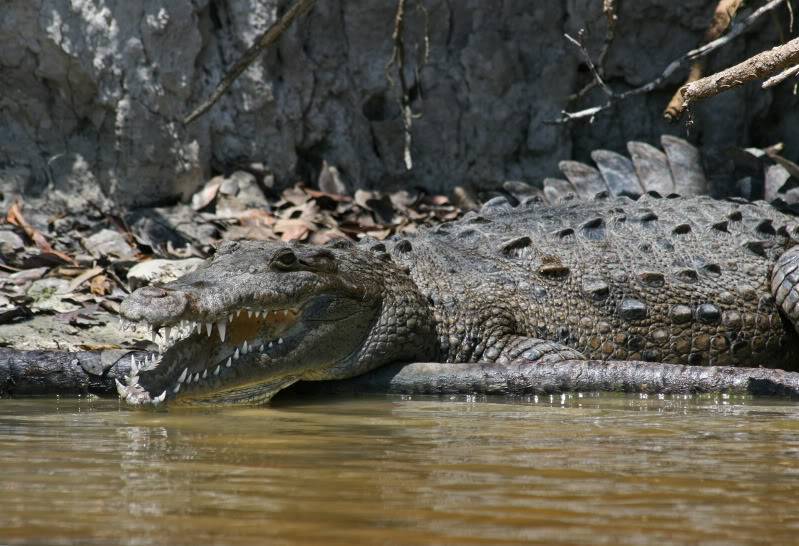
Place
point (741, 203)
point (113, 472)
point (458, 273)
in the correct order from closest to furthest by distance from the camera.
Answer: point (113, 472) → point (458, 273) → point (741, 203)

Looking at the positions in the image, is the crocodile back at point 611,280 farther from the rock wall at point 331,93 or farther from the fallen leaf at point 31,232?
the fallen leaf at point 31,232

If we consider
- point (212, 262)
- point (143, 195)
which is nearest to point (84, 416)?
point (212, 262)

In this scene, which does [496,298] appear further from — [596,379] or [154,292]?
[154,292]

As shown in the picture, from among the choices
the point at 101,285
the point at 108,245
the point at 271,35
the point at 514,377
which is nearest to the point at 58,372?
the point at 101,285

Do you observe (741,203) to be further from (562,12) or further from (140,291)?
(140,291)

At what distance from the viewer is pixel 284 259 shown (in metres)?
5.55

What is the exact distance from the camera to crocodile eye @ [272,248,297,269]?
18.1 feet

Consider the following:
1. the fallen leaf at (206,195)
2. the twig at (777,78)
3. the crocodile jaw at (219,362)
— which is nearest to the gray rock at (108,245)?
the fallen leaf at (206,195)

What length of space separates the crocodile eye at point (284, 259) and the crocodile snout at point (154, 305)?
26.2 inches

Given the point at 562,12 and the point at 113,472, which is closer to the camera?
the point at 113,472

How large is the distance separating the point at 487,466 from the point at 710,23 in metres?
7.29

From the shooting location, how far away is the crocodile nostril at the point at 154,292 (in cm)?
487

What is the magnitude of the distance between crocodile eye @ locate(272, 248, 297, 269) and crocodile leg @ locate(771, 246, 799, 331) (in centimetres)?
306

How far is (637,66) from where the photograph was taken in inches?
396
